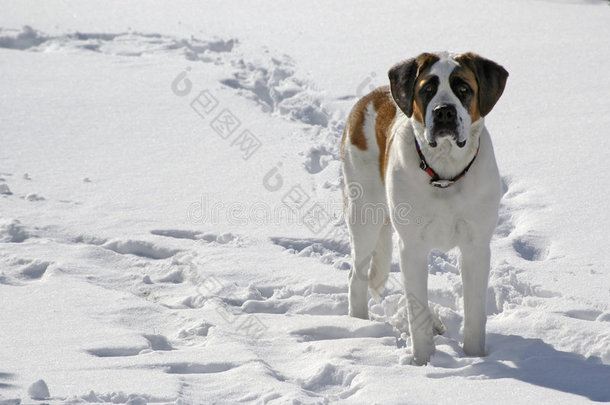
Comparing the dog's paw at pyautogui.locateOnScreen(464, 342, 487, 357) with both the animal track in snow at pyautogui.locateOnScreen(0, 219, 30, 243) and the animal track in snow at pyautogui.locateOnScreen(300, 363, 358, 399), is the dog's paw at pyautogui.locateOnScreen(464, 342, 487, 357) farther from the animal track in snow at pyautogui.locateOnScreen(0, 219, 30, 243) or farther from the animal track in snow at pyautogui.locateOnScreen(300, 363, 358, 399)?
the animal track in snow at pyautogui.locateOnScreen(0, 219, 30, 243)

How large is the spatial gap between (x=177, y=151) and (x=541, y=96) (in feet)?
12.6

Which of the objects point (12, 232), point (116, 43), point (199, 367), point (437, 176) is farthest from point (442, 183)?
point (116, 43)

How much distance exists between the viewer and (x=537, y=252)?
543 cm

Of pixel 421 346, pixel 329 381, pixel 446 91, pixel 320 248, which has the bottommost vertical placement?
pixel 329 381

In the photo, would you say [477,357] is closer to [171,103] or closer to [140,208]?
[140,208]

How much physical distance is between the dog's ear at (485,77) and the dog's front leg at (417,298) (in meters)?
0.75

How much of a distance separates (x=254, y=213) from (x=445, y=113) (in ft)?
10.3

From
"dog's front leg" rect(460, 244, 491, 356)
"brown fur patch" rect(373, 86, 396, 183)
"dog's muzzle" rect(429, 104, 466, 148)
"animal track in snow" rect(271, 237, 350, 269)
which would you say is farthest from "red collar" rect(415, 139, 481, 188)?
"animal track in snow" rect(271, 237, 350, 269)

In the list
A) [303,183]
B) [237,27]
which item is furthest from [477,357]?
[237,27]

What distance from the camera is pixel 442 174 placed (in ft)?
12.1

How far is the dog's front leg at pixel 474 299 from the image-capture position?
3.87 metres

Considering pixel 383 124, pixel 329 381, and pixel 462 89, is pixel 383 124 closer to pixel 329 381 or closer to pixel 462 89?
pixel 462 89

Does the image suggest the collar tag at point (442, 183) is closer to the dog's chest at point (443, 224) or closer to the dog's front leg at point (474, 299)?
the dog's chest at point (443, 224)

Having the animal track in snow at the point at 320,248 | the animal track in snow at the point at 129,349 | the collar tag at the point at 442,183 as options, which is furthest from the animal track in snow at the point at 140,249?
the collar tag at the point at 442,183
